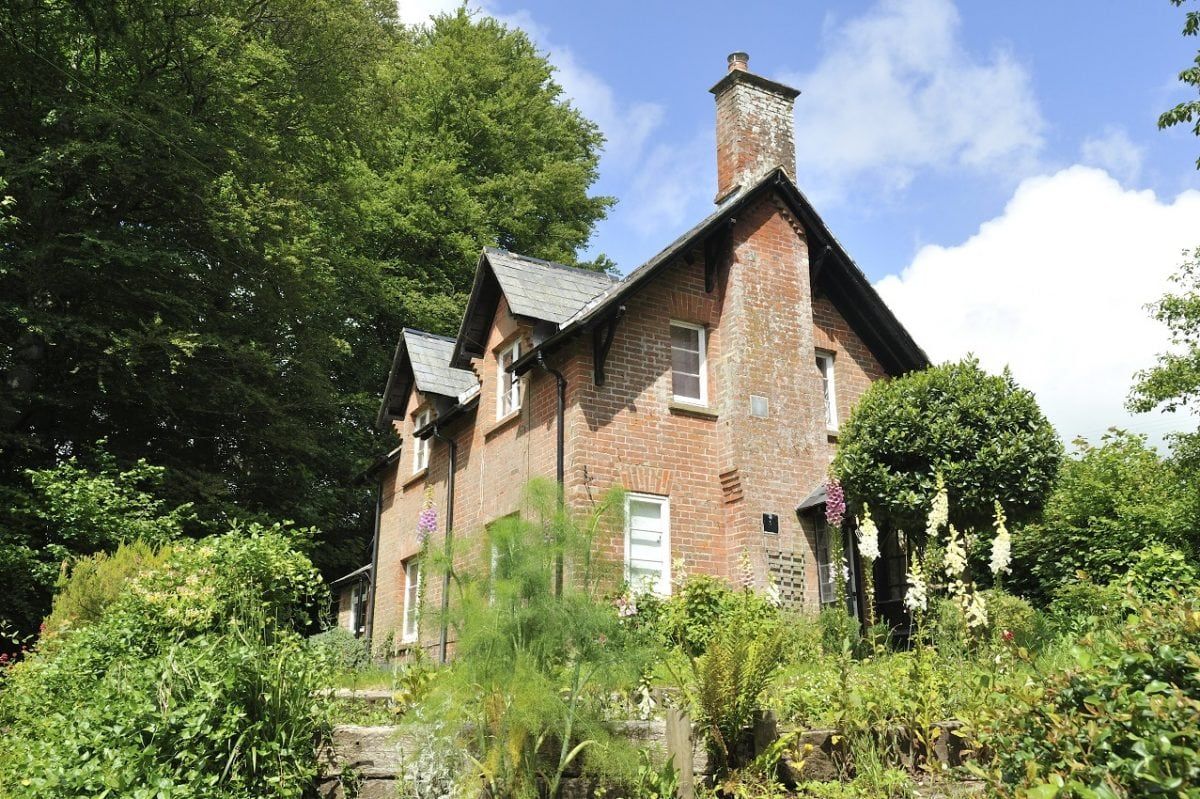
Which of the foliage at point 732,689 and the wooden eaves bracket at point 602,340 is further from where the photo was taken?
the wooden eaves bracket at point 602,340

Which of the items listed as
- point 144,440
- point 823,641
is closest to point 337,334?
point 144,440

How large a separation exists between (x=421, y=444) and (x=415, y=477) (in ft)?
2.58

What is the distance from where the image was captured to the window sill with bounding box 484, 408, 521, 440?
15.2 metres

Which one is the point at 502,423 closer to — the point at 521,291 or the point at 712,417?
the point at 521,291

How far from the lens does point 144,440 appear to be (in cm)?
2092

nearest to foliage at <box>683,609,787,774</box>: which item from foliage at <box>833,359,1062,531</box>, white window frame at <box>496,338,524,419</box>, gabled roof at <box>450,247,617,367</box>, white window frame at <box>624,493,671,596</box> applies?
foliage at <box>833,359,1062,531</box>

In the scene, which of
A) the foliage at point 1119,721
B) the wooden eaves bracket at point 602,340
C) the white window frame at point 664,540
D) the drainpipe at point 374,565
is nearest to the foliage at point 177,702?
the foliage at point 1119,721

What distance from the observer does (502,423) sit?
613 inches

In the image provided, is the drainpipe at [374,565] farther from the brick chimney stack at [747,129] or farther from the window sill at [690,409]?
the brick chimney stack at [747,129]

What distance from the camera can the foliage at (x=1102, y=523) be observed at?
14.8 meters

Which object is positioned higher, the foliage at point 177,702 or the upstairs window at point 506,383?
the upstairs window at point 506,383

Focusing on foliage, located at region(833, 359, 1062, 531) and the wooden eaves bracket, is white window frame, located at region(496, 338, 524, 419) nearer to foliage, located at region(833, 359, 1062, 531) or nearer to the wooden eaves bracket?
the wooden eaves bracket

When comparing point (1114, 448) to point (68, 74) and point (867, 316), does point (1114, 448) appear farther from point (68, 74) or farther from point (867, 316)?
point (68, 74)

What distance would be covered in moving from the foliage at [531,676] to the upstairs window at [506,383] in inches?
343
